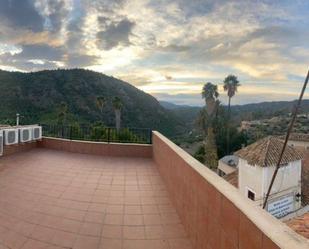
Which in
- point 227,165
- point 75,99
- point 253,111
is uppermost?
point 75,99

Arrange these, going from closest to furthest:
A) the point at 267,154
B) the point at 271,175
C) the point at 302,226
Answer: the point at 302,226 < the point at 271,175 < the point at 267,154

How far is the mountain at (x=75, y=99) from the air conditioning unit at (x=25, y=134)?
29.0m

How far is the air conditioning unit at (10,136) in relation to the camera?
7.61 m

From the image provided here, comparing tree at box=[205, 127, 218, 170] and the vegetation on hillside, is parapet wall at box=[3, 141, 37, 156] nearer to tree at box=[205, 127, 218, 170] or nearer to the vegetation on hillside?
tree at box=[205, 127, 218, 170]

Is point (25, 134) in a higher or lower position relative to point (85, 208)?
higher

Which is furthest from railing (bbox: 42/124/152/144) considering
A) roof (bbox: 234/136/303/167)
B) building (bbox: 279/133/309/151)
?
building (bbox: 279/133/309/151)

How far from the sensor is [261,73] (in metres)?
19.5

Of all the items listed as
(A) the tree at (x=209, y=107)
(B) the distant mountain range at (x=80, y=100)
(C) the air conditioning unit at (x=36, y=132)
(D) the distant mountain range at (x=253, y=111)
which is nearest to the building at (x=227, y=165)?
(A) the tree at (x=209, y=107)

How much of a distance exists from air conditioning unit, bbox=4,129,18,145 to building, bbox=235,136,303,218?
1088 cm

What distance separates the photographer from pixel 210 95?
43000 millimetres

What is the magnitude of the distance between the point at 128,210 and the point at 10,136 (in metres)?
5.00

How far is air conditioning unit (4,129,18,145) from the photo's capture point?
7.61 meters

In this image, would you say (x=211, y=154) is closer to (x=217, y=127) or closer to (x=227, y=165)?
(x=227, y=165)

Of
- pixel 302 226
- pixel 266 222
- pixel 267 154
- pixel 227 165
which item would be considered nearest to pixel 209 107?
pixel 227 165
